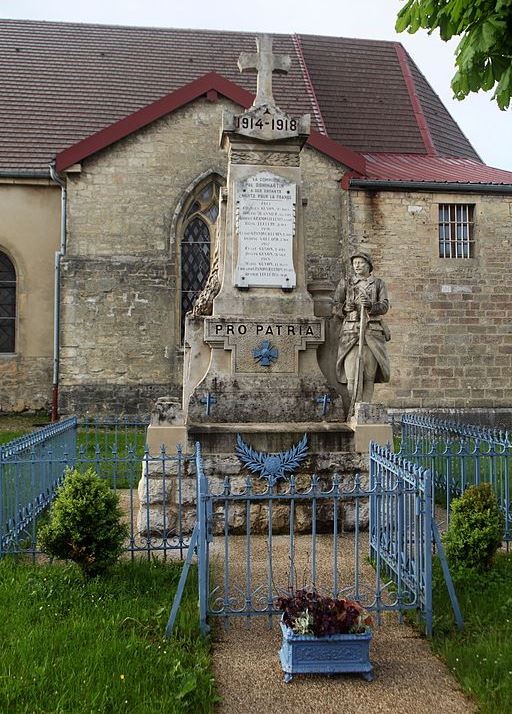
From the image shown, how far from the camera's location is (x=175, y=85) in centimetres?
2008

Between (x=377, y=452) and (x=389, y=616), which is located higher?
(x=377, y=452)

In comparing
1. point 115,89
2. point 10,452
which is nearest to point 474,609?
point 10,452

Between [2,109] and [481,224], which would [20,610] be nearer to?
[481,224]

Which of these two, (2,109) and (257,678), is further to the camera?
(2,109)

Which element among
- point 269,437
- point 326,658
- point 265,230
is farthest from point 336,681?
point 265,230

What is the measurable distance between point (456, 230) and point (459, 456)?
35.6 feet

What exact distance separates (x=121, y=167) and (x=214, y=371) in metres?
10.8

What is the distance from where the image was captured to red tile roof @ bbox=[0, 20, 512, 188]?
741 inches

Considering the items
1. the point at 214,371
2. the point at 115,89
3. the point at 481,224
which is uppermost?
the point at 115,89

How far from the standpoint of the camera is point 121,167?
16.7 metres

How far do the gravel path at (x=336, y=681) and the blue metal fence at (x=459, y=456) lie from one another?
2746 mm

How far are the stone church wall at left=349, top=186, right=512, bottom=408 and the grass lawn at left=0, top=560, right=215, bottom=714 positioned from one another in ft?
39.5

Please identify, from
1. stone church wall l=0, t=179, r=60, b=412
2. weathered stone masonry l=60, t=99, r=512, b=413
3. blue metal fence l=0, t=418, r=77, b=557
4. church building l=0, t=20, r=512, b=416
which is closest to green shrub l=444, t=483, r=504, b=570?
blue metal fence l=0, t=418, r=77, b=557

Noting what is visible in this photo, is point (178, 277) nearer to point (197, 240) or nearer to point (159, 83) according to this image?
point (197, 240)
